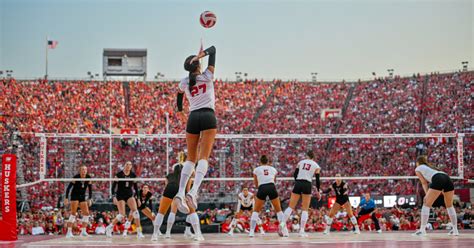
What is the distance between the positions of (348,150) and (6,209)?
1001 inches

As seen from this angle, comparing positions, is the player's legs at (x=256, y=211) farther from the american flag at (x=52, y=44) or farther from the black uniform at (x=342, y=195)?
the american flag at (x=52, y=44)

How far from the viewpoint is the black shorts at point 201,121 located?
9.41m

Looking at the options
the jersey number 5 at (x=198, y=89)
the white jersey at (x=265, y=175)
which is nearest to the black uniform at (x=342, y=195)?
the white jersey at (x=265, y=175)

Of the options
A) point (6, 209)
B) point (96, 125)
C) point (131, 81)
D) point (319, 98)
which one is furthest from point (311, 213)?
point (131, 81)

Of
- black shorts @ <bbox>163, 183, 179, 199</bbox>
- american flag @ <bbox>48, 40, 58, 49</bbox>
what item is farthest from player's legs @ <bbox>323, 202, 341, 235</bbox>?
american flag @ <bbox>48, 40, 58, 49</bbox>

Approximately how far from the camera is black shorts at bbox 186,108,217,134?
9.41m

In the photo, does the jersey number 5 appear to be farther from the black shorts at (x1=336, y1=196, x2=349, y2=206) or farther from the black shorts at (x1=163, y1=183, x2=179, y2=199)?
the black shorts at (x1=336, y1=196, x2=349, y2=206)

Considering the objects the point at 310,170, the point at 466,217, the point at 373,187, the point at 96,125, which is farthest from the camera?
the point at 96,125

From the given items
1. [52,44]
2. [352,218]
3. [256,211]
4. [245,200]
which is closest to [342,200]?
[352,218]

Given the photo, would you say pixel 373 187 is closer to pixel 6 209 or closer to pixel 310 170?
pixel 310 170

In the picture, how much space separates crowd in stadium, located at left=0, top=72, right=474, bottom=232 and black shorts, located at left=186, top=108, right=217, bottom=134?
2063cm

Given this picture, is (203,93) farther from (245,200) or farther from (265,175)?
(245,200)

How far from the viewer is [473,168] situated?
102 ft

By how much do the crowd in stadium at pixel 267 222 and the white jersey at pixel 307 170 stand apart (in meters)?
5.32
